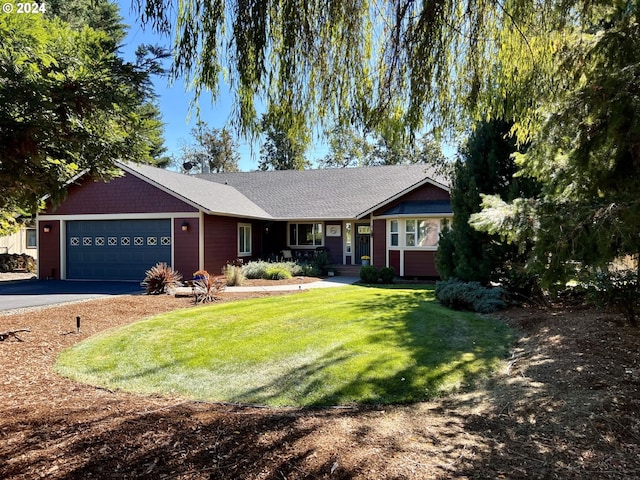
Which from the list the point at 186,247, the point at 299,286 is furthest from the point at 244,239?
the point at 299,286

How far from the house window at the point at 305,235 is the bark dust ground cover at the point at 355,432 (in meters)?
15.3

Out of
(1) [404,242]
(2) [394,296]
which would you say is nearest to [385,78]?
(2) [394,296]

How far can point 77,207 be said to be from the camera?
55.6 feet

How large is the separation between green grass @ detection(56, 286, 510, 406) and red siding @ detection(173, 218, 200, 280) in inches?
265

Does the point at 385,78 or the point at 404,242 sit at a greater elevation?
the point at 385,78

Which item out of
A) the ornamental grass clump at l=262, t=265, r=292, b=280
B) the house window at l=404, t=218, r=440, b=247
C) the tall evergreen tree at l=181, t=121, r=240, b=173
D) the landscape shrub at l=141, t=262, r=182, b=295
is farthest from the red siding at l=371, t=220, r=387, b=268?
the tall evergreen tree at l=181, t=121, r=240, b=173

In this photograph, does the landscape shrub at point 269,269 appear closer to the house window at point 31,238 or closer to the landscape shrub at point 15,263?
the landscape shrub at point 15,263

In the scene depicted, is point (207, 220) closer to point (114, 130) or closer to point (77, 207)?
point (77, 207)

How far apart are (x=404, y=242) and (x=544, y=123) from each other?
12.1m

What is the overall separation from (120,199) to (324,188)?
960 centimetres

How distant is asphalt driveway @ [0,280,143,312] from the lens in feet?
38.1

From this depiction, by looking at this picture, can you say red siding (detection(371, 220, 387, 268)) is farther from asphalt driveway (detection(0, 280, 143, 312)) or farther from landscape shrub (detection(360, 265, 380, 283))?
asphalt driveway (detection(0, 280, 143, 312))

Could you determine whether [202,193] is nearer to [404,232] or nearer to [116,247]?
[116,247]

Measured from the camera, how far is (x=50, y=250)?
17.2m
